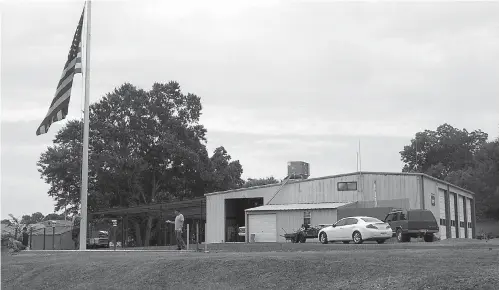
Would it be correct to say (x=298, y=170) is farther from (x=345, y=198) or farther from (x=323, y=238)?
(x=323, y=238)

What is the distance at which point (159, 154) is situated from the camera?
64875 mm

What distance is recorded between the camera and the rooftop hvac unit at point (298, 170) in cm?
5137

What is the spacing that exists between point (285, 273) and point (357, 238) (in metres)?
15.9

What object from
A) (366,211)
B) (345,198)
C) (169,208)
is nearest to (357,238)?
(366,211)

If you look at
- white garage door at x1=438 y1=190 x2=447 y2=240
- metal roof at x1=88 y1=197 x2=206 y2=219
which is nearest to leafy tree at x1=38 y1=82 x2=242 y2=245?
metal roof at x1=88 y1=197 x2=206 y2=219

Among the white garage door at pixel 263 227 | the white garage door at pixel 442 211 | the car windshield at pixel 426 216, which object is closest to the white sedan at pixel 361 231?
the car windshield at pixel 426 216

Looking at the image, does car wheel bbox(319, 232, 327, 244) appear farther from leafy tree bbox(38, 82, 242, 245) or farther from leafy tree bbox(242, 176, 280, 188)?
leafy tree bbox(242, 176, 280, 188)

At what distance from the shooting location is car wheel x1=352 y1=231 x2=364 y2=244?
1182 inches

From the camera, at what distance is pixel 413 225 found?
3206 centimetres

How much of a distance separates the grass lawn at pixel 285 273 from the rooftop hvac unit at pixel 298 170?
32.0m

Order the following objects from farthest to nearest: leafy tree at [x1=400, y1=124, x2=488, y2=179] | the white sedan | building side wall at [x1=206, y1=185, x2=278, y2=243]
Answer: leafy tree at [x1=400, y1=124, x2=488, y2=179]
building side wall at [x1=206, y1=185, x2=278, y2=243]
the white sedan

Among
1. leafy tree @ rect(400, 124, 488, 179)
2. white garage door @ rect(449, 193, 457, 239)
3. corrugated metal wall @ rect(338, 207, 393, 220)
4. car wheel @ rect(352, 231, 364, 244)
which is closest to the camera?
car wheel @ rect(352, 231, 364, 244)

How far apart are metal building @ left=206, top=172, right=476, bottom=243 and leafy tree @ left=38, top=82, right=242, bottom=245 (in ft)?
44.7

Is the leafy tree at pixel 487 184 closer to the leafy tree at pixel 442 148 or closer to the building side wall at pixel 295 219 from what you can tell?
the building side wall at pixel 295 219
